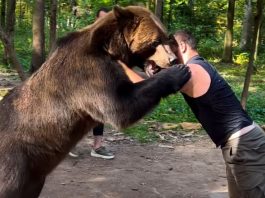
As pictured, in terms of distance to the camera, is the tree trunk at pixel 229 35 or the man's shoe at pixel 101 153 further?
the tree trunk at pixel 229 35

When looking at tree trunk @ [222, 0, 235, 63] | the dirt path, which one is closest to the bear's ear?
the dirt path

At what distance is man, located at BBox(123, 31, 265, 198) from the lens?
398 cm

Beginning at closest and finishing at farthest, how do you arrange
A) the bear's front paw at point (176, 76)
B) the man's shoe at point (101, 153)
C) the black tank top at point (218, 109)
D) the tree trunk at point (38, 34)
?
the bear's front paw at point (176, 76) < the black tank top at point (218, 109) < the man's shoe at point (101, 153) < the tree trunk at point (38, 34)

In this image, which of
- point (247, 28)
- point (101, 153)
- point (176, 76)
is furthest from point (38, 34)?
point (247, 28)

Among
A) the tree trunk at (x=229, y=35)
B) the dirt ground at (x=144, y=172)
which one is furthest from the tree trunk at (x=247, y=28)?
the dirt ground at (x=144, y=172)

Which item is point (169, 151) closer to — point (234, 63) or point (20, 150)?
point (20, 150)

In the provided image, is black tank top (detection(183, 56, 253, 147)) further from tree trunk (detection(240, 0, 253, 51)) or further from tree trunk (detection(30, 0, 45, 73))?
tree trunk (detection(240, 0, 253, 51))

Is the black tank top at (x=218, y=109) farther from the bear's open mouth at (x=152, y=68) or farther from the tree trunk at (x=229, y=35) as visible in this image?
the tree trunk at (x=229, y=35)

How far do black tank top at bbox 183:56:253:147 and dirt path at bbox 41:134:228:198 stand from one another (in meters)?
2.23

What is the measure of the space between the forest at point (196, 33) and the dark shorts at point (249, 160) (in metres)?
5.72

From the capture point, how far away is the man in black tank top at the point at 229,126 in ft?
13.1

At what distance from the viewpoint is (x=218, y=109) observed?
158 inches

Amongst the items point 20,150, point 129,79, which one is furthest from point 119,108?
point 20,150

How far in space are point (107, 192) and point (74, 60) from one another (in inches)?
119
